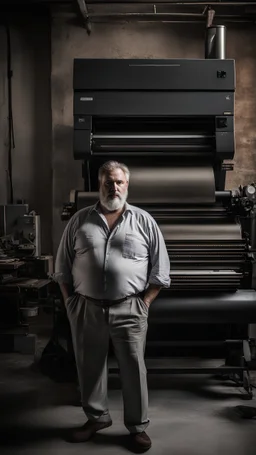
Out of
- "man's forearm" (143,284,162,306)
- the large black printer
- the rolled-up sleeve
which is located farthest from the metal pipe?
"man's forearm" (143,284,162,306)

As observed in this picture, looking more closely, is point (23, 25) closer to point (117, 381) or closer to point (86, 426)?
point (117, 381)

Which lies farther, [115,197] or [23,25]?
[23,25]

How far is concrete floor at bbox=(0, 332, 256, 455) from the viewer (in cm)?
284

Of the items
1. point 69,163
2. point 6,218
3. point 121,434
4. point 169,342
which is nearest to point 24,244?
point 6,218

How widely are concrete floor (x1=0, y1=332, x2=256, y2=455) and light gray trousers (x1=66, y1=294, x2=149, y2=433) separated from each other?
0.52ft

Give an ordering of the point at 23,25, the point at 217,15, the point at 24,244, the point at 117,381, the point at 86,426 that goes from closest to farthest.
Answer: the point at 86,426 < the point at 117,381 < the point at 24,244 < the point at 217,15 < the point at 23,25

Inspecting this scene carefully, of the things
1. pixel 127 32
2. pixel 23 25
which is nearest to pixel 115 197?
pixel 127 32

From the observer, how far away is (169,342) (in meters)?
4.05

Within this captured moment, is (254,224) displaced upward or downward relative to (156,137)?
downward

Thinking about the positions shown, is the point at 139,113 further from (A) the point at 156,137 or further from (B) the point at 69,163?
(B) the point at 69,163

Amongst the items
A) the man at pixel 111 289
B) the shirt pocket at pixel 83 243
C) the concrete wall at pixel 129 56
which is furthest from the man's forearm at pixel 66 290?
the concrete wall at pixel 129 56

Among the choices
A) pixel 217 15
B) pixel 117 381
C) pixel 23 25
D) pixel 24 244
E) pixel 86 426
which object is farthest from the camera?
pixel 23 25

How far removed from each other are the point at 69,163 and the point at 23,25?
1.65 metres

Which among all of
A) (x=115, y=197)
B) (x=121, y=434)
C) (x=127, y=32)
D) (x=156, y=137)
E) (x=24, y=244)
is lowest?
(x=121, y=434)
